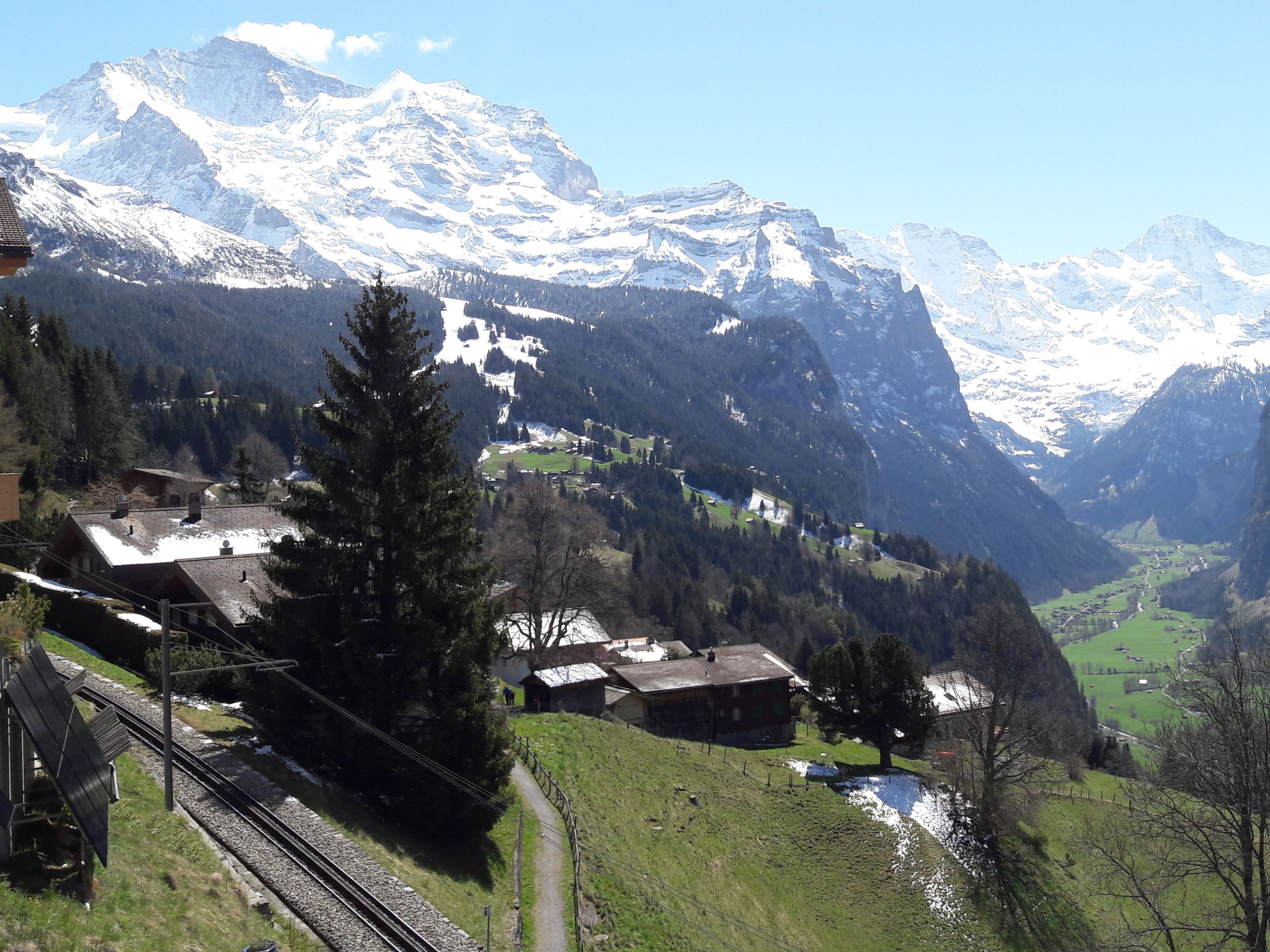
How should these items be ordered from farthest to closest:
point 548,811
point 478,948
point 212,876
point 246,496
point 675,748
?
point 246,496 → point 675,748 → point 548,811 → point 478,948 → point 212,876

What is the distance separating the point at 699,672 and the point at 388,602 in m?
39.1

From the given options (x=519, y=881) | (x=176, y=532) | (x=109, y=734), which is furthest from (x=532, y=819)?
(x=176, y=532)

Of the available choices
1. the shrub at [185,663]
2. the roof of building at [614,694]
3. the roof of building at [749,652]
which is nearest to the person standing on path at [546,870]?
the shrub at [185,663]

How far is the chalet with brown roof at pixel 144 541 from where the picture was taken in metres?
45.4

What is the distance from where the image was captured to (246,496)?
8094 cm

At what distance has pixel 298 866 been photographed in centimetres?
2250

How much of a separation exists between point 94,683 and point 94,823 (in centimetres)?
1646

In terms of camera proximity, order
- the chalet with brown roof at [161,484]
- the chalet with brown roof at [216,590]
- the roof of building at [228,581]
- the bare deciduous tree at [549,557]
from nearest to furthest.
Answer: the chalet with brown roof at [216,590]
the roof of building at [228,581]
the bare deciduous tree at [549,557]
the chalet with brown roof at [161,484]

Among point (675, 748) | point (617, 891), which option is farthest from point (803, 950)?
point (675, 748)

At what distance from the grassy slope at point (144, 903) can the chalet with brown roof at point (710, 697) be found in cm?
4128

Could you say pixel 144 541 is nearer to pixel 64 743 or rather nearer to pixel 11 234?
pixel 11 234

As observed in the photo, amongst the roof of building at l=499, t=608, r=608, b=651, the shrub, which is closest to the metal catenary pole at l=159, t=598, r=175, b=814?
the shrub

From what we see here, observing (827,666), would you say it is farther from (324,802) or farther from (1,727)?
(1,727)

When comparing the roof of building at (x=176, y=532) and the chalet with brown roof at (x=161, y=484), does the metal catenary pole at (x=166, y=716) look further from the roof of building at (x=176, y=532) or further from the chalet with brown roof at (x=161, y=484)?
the chalet with brown roof at (x=161, y=484)
